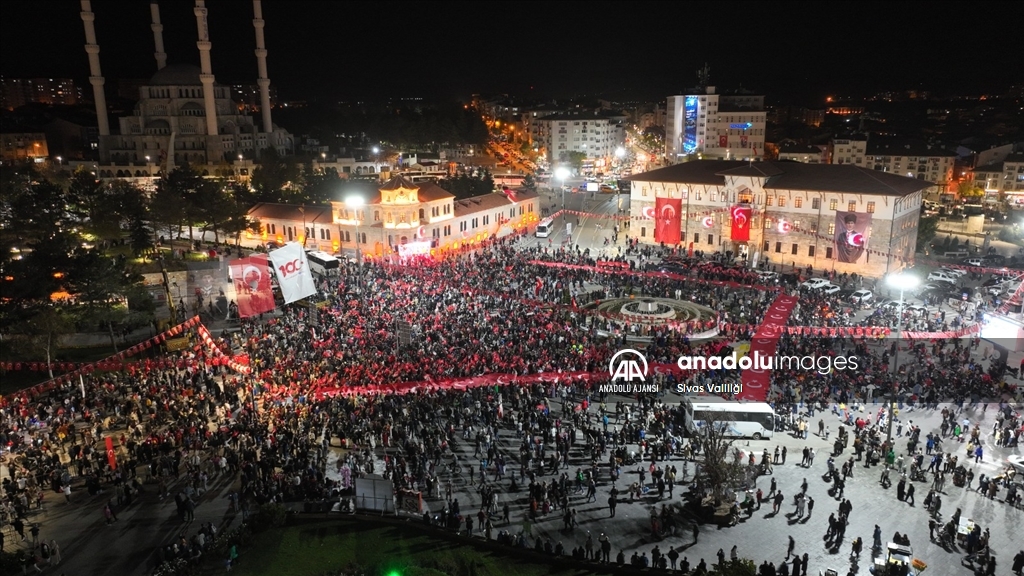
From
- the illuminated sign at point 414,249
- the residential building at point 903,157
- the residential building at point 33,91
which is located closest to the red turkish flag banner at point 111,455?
the illuminated sign at point 414,249

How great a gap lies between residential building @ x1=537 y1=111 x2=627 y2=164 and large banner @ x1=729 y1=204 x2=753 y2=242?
244 feet

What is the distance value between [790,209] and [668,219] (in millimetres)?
8943

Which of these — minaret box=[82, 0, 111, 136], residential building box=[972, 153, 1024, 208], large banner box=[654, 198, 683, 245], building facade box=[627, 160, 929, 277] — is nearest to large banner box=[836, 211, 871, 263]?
building facade box=[627, 160, 929, 277]

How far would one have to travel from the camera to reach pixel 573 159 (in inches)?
4614

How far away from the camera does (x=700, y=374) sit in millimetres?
25250

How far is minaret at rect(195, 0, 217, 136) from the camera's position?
74625 mm

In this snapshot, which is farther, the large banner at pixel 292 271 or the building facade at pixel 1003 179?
the building facade at pixel 1003 179

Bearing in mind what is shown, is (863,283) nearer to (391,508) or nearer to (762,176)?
(762,176)

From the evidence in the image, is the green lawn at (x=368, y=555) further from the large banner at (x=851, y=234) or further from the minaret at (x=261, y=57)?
the minaret at (x=261, y=57)

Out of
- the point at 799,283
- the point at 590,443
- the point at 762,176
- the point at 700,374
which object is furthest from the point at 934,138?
the point at 590,443

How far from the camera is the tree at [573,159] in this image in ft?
379

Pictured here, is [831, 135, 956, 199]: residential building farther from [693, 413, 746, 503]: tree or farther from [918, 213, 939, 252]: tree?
[693, 413, 746, 503]: tree

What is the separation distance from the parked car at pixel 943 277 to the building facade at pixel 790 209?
2.39m

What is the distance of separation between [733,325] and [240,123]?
237 feet
